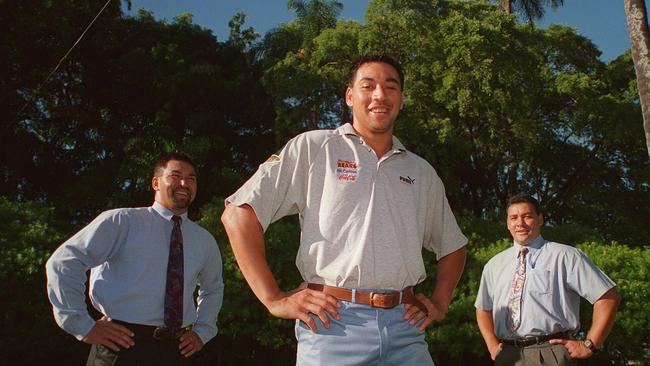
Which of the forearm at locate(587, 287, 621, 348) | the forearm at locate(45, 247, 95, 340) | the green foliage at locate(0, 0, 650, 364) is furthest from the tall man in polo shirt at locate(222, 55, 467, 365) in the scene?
the green foliage at locate(0, 0, 650, 364)

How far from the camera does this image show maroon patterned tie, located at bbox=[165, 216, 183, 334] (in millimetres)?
4836

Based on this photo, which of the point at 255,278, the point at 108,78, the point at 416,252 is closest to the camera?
the point at 255,278

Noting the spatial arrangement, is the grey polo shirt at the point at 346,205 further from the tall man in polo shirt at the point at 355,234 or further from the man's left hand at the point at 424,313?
the man's left hand at the point at 424,313

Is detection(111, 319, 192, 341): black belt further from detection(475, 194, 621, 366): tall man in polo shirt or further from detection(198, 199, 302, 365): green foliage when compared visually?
detection(198, 199, 302, 365): green foliage

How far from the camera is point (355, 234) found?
9.68 ft

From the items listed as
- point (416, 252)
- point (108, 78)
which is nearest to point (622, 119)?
point (108, 78)

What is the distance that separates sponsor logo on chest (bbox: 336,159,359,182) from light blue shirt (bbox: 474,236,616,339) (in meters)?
3.09

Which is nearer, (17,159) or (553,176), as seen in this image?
(17,159)

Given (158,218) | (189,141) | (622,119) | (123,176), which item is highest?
(622,119)

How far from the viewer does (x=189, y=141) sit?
21.4 meters

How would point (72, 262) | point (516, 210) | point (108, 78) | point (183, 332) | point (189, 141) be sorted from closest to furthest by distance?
point (72, 262) → point (183, 332) → point (516, 210) → point (189, 141) → point (108, 78)

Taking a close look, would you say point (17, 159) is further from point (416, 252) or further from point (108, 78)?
point (416, 252)

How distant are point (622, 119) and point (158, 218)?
22207 millimetres

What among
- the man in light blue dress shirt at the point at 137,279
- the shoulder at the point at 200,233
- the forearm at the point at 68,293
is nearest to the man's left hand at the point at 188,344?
the man in light blue dress shirt at the point at 137,279
